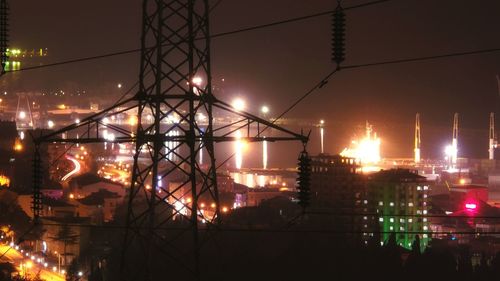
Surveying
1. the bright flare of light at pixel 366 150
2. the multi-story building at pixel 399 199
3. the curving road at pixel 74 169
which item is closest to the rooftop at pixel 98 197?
the curving road at pixel 74 169

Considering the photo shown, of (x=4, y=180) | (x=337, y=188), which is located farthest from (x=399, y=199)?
(x=4, y=180)

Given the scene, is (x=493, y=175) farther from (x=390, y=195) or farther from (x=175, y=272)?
(x=175, y=272)

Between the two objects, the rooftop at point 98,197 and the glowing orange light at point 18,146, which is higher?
the glowing orange light at point 18,146

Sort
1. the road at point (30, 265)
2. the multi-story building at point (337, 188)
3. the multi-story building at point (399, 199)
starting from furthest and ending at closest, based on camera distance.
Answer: the multi-story building at point (399, 199) < the multi-story building at point (337, 188) < the road at point (30, 265)

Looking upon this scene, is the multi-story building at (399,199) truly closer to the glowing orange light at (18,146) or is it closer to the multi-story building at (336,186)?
the multi-story building at (336,186)

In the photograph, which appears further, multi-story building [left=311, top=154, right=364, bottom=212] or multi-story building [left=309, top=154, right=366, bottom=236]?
multi-story building [left=311, top=154, right=364, bottom=212]

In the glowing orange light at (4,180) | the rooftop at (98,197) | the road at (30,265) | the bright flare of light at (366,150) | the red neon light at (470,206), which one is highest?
the bright flare of light at (366,150)

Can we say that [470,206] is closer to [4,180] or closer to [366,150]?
[4,180]

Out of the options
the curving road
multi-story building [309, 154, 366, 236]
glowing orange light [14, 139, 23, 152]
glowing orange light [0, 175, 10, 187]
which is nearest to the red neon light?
multi-story building [309, 154, 366, 236]

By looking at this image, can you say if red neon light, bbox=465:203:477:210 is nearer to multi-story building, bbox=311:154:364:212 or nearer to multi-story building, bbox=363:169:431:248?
multi-story building, bbox=363:169:431:248

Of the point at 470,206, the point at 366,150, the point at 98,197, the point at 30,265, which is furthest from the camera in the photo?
the point at 366,150

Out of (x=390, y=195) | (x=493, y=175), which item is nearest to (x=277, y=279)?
(x=390, y=195)
